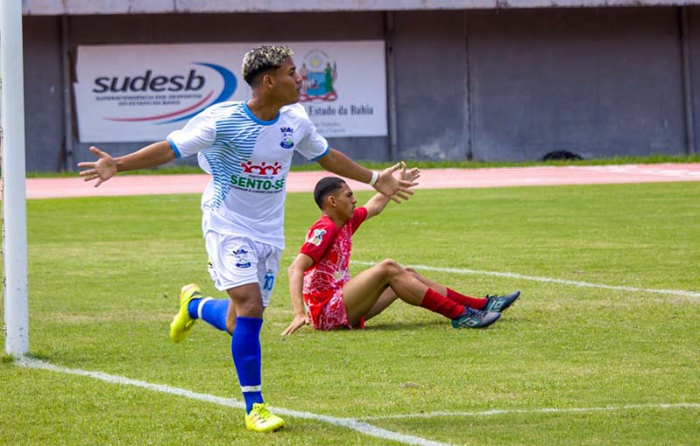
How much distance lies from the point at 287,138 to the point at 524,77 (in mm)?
30683

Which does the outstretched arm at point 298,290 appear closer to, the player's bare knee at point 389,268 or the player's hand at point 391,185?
the player's bare knee at point 389,268

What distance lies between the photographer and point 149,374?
791 cm

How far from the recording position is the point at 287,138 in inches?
268

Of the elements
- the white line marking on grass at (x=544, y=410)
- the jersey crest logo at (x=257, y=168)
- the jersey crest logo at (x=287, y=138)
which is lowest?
the white line marking on grass at (x=544, y=410)

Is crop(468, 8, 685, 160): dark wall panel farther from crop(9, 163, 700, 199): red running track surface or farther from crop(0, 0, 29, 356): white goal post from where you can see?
crop(0, 0, 29, 356): white goal post

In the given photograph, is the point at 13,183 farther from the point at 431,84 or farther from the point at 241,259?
the point at 431,84

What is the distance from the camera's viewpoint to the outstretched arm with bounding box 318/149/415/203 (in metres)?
7.19

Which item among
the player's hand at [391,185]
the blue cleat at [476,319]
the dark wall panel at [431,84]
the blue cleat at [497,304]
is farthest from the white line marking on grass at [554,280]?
the dark wall panel at [431,84]

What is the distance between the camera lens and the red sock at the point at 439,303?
9.45m

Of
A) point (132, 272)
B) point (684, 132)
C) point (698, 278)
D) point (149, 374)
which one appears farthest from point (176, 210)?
point (684, 132)

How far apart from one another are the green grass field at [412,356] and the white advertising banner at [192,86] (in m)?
18.7

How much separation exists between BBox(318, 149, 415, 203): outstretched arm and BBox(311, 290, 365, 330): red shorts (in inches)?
78.7

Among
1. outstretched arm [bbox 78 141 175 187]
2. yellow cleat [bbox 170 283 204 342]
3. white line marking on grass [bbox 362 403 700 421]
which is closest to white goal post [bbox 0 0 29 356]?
yellow cleat [bbox 170 283 204 342]

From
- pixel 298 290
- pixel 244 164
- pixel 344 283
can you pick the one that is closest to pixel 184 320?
pixel 298 290
